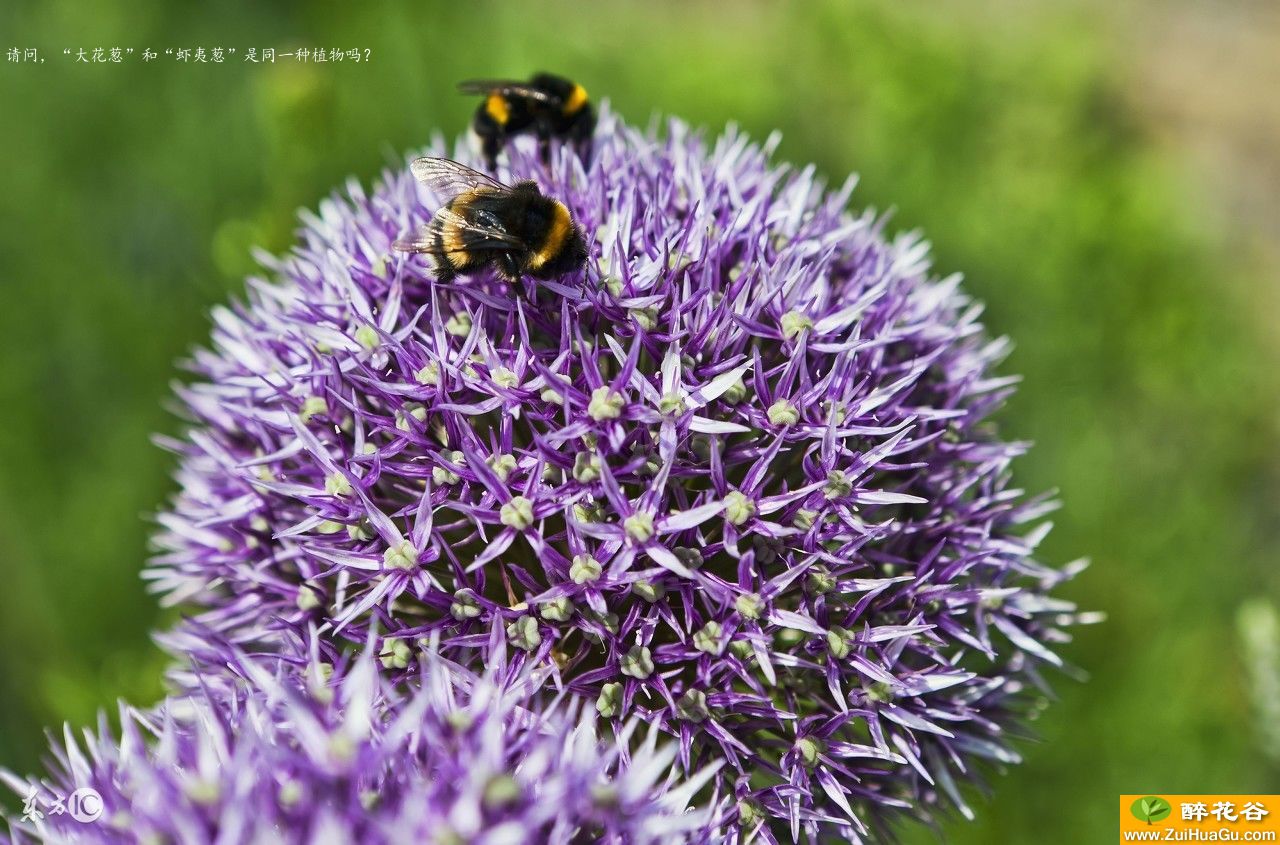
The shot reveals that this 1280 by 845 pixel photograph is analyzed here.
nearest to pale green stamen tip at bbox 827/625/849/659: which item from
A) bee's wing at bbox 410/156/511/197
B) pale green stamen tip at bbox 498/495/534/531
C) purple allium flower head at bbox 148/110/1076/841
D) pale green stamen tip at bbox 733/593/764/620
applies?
purple allium flower head at bbox 148/110/1076/841

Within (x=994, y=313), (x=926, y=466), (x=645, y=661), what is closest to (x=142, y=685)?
(x=645, y=661)

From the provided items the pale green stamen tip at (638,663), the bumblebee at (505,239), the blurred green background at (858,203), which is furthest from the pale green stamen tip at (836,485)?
the blurred green background at (858,203)

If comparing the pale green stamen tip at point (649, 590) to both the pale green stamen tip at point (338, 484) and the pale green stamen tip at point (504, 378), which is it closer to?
the pale green stamen tip at point (504, 378)

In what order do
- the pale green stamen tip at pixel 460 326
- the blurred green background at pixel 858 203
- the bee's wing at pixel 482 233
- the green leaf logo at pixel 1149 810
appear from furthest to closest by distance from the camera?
the blurred green background at pixel 858 203, the green leaf logo at pixel 1149 810, the pale green stamen tip at pixel 460 326, the bee's wing at pixel 482 233

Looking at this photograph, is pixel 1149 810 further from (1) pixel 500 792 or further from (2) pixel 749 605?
(1) pixel 500 792

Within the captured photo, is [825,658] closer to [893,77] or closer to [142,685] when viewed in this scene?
[142,685]

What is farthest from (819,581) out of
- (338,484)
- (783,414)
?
(338,484)

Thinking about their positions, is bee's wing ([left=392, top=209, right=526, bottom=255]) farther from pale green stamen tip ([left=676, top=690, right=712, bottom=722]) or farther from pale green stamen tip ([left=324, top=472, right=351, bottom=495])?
pale green stamen tip ([left=676, top=690, right=712, bottom=722])
